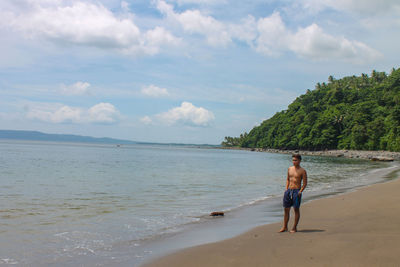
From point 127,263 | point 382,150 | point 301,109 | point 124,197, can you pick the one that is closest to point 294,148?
point 301,109

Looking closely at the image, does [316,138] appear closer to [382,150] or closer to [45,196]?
[382,150]

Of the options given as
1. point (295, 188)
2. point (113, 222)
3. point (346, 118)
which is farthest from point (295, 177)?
point (346, 118)

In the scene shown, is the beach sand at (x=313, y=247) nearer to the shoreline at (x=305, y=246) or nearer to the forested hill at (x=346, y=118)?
the shoreline at (x=305, y=246)

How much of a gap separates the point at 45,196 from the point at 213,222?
9.74 metres

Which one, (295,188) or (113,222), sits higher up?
(295,188)

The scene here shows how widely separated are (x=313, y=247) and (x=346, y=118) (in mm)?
119255

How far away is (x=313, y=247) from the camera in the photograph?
6.70 m

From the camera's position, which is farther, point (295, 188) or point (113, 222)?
point (113, 222)

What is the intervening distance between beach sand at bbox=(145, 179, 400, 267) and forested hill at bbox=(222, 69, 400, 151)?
250 ft

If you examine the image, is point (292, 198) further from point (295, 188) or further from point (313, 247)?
point (313, 247)

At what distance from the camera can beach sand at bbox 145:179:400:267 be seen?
230 inches

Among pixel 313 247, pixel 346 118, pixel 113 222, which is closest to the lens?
pixel 313 247

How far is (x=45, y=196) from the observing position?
16.3 m

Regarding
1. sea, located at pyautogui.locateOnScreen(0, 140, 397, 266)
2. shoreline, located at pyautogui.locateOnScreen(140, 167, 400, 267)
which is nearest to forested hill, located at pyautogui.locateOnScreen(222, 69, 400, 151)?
sea, located at pyautogui.locateOnScreen(0, 140, 397, 266)
